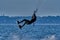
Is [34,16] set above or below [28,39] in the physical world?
above

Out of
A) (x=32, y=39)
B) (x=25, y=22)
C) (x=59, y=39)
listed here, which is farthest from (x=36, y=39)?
(x=25, y=22)

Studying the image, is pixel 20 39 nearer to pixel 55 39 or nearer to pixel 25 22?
pixel 55 39

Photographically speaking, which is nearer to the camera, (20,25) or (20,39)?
(20,25)

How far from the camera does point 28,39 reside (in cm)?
4481

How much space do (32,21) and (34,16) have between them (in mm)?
539

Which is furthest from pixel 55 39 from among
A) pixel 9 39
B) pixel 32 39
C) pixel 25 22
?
pixel 25 22

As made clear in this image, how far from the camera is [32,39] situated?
148 feet

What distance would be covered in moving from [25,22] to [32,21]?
1.78 feet

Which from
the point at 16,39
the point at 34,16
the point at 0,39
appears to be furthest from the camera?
the point at 0,39

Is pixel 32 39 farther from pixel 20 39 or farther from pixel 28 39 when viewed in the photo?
pixel 20 39

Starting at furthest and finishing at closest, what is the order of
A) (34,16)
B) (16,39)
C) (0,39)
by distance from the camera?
(0,39) → (16,39) → (34,16)

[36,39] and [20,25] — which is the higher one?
[20,25]

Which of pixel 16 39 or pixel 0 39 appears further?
pixel 0 39

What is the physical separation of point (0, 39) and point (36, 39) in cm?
502
